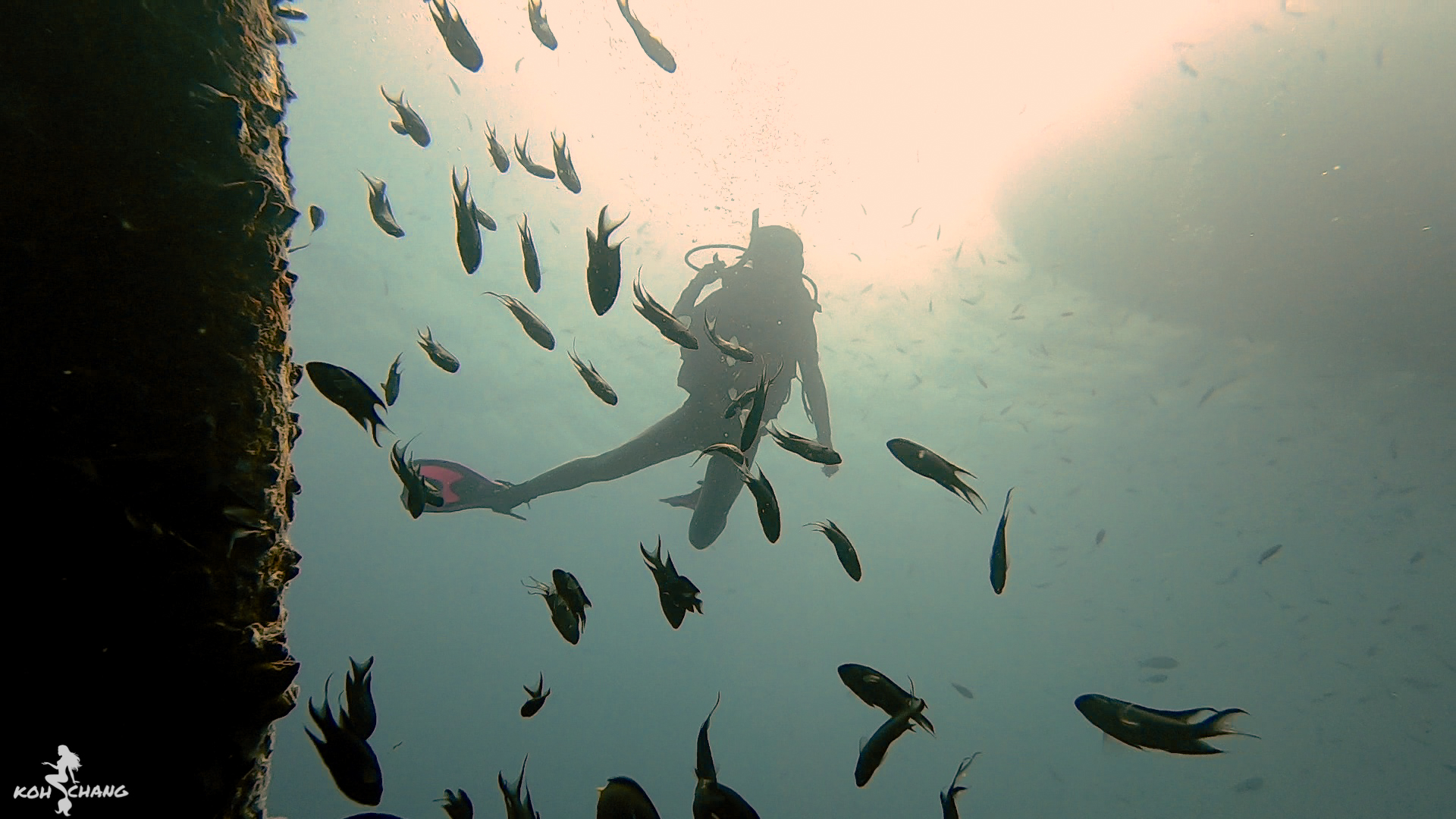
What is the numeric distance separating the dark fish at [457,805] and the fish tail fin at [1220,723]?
3529mm

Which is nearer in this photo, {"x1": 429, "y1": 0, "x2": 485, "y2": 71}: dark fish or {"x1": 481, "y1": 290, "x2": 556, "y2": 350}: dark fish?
{"x1": 429, "y1": 0, "x2": 485, "y2": 71}: dark fish

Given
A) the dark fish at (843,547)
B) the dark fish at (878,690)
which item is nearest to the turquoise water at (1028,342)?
the dark fish at (878,690)

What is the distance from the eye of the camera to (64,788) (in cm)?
131

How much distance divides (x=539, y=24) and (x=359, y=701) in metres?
5.04

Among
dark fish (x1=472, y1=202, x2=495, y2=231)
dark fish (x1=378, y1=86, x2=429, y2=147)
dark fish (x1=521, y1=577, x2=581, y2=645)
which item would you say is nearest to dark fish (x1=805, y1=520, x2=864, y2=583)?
dark fish (x1=521, y1=577, x2=581, y2=645)

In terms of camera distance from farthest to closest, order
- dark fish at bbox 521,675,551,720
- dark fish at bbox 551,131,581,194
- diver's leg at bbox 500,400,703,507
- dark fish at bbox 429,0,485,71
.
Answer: diver's leg at bbox 500,400,703,507, dark fish at bbox 551,131,581,194, dark fish at bbox 429,0,485,71, dark fish at bbox 521,675,551,720

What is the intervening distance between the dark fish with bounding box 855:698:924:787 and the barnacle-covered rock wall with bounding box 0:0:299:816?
2.46 metres

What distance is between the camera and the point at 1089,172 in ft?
50.9

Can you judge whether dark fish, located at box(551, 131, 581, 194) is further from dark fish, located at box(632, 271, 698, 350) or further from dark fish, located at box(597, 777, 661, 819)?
dark fish, located at box(597, 777, 661, 819)

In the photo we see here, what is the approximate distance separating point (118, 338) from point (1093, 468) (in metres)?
34.8

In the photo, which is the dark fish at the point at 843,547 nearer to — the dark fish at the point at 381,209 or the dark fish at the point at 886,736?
the dark fish at the point at 886,736

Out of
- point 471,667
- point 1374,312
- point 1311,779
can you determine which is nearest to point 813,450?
point 1374,312

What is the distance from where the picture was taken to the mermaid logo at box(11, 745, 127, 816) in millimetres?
1270

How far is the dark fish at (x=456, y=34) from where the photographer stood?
12.5 ft
